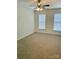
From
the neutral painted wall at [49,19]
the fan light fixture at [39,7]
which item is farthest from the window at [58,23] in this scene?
the fan light fixture at [39,7]

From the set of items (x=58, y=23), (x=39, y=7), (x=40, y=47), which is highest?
(x=39, y=7)

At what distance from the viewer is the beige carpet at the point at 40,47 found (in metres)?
1.91

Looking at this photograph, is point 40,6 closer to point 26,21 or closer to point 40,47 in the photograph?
point 26,21

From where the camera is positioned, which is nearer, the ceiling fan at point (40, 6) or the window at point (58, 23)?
the window at point (58, 23)

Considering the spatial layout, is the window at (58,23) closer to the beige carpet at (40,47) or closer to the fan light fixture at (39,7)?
the beige carpet at (40,47)

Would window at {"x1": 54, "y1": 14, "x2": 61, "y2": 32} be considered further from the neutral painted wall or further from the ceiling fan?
the ceiling fan

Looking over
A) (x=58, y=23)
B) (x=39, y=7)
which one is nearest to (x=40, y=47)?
(x=58, y=23)

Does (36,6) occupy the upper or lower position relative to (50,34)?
upper

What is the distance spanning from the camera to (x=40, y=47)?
2.15 meters
